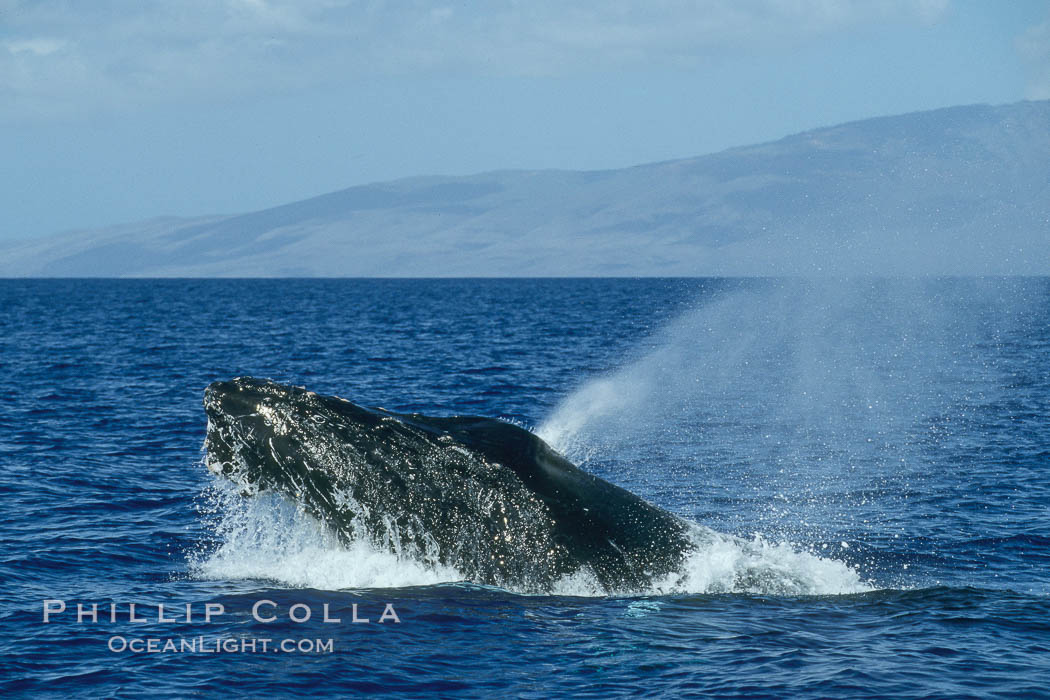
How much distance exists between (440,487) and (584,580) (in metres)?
2.27

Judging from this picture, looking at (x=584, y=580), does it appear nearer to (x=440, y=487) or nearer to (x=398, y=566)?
(x=440, y=487)

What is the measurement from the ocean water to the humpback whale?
0.38 metres

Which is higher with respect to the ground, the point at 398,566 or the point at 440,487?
the point at 440,487

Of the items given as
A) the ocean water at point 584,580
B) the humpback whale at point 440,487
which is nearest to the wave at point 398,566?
the ocean water at point 584,580

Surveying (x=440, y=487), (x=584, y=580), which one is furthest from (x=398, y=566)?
(x=584, y=580)

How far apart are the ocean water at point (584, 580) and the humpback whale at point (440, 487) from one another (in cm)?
38

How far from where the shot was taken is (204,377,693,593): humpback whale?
14.6 m

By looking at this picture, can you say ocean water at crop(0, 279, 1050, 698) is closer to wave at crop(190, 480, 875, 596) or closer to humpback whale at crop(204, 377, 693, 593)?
wave at crop(190, 480, 875, 596)

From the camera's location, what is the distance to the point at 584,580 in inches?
609

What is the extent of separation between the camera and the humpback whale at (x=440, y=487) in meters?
14.6

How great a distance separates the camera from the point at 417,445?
15.0 metres

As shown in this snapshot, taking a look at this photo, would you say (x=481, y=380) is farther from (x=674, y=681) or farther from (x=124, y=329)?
(x=124, y=329)

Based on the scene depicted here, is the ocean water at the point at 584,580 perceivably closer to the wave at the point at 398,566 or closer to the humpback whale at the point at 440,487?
the wave at the point at 398,566

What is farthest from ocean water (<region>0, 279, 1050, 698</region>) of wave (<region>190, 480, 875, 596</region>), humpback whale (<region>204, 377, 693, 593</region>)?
humpback whale (<region>204, 377, 693, 593</region>)
